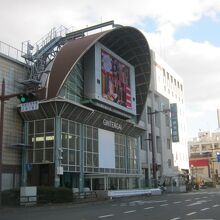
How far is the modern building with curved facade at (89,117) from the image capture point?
41.8 metres

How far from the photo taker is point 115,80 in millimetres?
52844

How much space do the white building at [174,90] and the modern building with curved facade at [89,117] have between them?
2223cm

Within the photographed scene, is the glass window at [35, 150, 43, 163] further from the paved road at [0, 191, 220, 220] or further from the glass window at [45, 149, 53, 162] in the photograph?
the paved road at [0, 191, 220, 220]

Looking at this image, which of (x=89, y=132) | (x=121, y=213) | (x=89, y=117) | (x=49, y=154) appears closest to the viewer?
(x=121, y=213)

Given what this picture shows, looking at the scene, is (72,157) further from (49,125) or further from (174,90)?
(174,90)

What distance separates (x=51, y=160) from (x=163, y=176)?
3851cm

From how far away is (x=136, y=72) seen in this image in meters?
62.6

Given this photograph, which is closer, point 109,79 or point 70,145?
point 70,145

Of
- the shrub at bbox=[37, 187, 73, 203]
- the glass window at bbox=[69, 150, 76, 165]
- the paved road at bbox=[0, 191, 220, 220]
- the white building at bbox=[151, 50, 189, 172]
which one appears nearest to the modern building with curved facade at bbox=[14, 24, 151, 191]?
the glass window at bbox=[69, 150, 76, 165]

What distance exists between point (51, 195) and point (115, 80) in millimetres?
22668

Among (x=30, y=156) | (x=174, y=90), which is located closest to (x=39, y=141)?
(x=30, y=156)

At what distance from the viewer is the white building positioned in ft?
272

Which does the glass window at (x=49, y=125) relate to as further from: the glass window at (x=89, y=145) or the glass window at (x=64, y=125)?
the glass window at (x=89, y=145)

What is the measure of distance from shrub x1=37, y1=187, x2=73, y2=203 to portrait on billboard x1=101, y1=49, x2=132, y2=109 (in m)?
17.2
